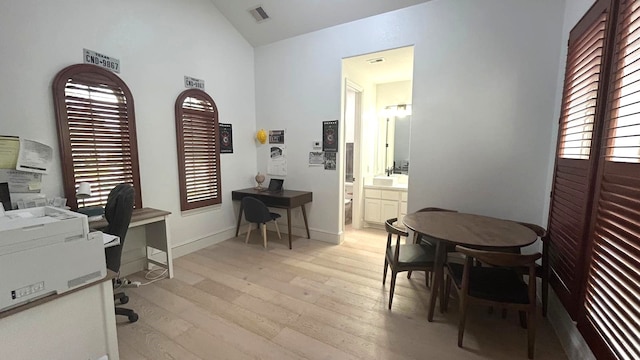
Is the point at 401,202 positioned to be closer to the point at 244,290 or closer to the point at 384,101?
the point at 384,101

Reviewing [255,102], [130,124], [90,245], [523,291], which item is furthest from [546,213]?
[130,124]

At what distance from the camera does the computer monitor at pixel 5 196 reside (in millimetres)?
2000

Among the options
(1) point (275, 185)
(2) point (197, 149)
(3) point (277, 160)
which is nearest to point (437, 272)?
(1) point (275, 185)

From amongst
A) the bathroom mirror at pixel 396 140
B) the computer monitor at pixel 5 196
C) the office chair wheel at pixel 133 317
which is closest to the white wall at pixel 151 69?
the computer monitor at pixel 5 196

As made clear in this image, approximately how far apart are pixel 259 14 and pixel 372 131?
8.69 feet

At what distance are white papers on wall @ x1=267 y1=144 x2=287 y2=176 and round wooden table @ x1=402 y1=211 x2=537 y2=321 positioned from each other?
2.35m

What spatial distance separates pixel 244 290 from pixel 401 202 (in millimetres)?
2787

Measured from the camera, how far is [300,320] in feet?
7.14

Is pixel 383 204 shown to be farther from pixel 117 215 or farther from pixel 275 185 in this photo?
pixel 117 215

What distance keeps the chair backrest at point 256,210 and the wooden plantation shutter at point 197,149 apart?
580 millimetres

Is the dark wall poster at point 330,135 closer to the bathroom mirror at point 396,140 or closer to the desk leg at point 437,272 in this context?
the bathroom mirror at point 396,140

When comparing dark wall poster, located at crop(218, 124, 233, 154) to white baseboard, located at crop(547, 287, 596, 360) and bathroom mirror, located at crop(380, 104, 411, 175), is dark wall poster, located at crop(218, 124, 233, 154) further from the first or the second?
white baseboard, located at crop(547, 287, 596, 360)

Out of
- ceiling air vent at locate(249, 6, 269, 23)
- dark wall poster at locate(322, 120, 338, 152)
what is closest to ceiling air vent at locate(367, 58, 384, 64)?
dark wall poster at locate(322, 120, 338, 152)

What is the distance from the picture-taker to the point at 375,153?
512 centimetres
